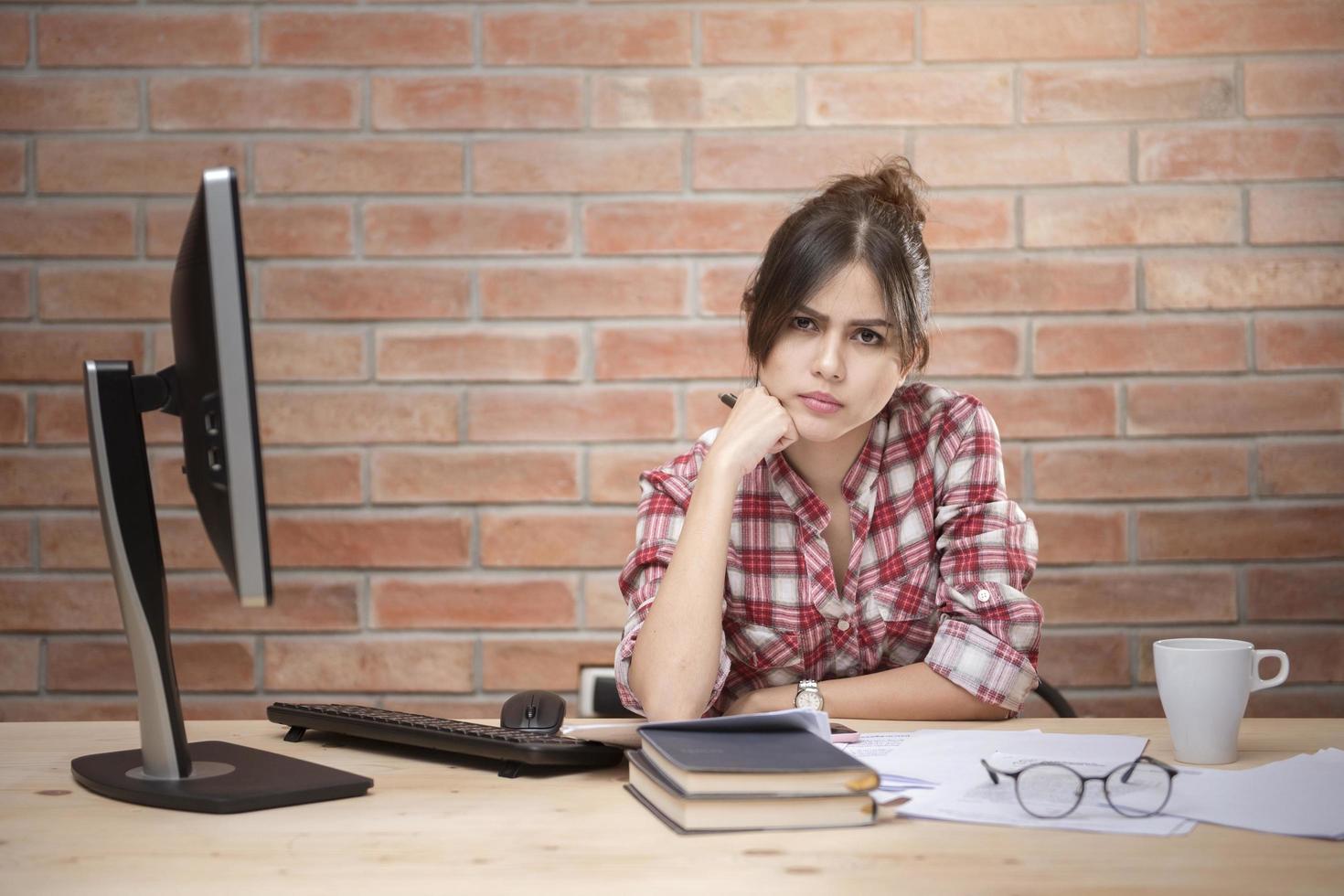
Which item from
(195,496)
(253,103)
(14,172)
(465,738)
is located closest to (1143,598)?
(465,738)

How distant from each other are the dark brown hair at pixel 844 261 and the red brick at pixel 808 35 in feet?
1.53

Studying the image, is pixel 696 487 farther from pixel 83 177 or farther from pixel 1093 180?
pixel 83 177

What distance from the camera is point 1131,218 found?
204cm

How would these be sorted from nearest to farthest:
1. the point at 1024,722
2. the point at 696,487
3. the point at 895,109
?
the point at 1024,722, the point at 696,487, the point at 895,109

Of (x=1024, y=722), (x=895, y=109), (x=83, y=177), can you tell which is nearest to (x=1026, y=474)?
(x=895, y=109)

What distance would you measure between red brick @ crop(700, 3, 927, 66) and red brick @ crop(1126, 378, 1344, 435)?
2.33 ft

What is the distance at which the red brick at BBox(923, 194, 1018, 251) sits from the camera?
2041 mm

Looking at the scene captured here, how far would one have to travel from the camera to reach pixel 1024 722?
1346 millimetres

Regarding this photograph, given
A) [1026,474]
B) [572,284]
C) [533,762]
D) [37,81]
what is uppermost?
[37,81]

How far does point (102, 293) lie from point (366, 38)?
2.03 ft

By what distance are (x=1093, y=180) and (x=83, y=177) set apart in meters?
1.70

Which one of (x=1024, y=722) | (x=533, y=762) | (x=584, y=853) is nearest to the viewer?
(x=584, y=853)

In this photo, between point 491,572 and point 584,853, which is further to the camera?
point 491,572

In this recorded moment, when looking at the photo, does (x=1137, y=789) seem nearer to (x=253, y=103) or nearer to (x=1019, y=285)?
(x=1019, y=285)
